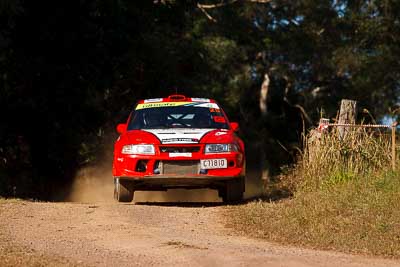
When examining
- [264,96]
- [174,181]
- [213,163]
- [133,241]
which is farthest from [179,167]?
[264,96]

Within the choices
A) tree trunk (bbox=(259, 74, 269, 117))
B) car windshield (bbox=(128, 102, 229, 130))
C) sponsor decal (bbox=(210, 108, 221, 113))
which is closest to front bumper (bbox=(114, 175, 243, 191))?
car windshield (bbox=(128, 102, 229, 130))

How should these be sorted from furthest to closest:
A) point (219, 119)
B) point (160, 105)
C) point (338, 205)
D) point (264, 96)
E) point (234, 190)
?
point (264, 96)
point (160, 105)
point (219, 119)
point (234, 190)
point (338, 205)

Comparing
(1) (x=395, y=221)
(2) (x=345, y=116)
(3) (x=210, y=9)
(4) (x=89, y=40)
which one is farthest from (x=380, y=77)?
(1) (x=395, y=221)

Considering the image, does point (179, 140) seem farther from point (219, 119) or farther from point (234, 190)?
point (219, 119)

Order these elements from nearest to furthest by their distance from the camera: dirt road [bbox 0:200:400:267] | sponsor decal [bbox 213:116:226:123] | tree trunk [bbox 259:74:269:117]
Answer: dirt road [bbox 0:200:400:267]
sponsor decal [bbox 213:116:226:123]
tree trunk [bbox 259:74:269:117]

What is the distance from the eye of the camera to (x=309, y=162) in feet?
51.3

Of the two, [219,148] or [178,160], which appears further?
[219,148]

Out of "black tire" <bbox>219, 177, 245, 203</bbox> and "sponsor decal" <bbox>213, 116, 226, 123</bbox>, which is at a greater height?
"sponsor decal" <bbox>213, 116, 226, 123</bbox>

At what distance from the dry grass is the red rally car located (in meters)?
0.63

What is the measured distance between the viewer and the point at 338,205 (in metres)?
12.4

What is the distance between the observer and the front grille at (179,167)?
46.7 feet

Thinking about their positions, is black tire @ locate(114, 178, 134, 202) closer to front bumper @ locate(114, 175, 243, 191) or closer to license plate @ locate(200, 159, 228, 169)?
front bumper @ locate(114, 175, 243, 191)

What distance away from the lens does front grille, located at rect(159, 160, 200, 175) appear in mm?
14227

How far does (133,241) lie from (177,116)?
213 inches
